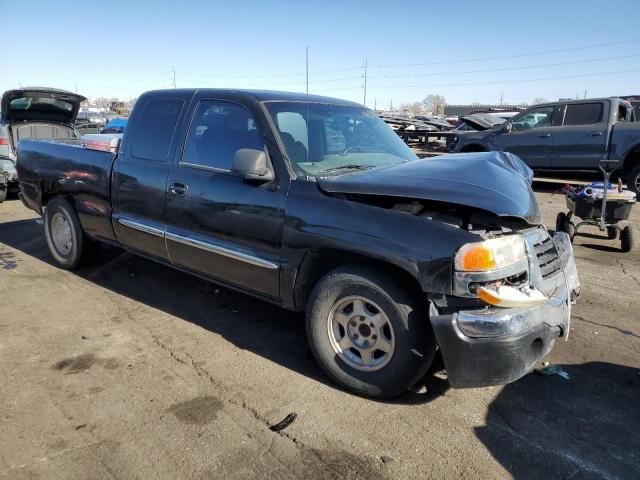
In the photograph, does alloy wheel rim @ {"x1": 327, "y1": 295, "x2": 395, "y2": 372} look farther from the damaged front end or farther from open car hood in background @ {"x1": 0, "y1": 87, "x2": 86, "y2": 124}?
open car hood in background @ {"x1": 0, "y1": 87, "x2": 86, "y2": 124}

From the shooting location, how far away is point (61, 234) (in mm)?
5570

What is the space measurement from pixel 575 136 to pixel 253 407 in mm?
10530

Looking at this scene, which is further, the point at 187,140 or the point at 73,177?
the point at 73,177

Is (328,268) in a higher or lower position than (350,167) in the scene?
lower

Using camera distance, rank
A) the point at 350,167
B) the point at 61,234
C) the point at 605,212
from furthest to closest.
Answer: the point at 605,212 < the point at 61,234 < the point at 350,167

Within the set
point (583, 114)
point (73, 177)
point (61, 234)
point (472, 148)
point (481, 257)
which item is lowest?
point (61, 234)

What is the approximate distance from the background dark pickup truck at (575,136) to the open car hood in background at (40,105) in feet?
30.2

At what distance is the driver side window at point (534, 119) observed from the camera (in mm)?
11719

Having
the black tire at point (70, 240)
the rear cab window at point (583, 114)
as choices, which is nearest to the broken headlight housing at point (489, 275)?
the black tire at point (70, 240)

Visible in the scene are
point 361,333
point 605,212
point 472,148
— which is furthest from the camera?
point 472,148

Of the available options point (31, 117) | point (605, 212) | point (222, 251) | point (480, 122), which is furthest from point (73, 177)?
point (480, 122)

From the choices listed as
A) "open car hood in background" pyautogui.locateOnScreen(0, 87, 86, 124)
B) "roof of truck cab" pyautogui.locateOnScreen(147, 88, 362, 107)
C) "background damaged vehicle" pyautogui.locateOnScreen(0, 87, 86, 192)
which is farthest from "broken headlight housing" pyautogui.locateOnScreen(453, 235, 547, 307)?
"open car hood in background" pyautogui.locateOnScreen(0, 87, 86, 124)

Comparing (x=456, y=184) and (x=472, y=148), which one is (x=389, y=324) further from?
(x=472, y=148)

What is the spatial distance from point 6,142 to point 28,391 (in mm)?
8122
